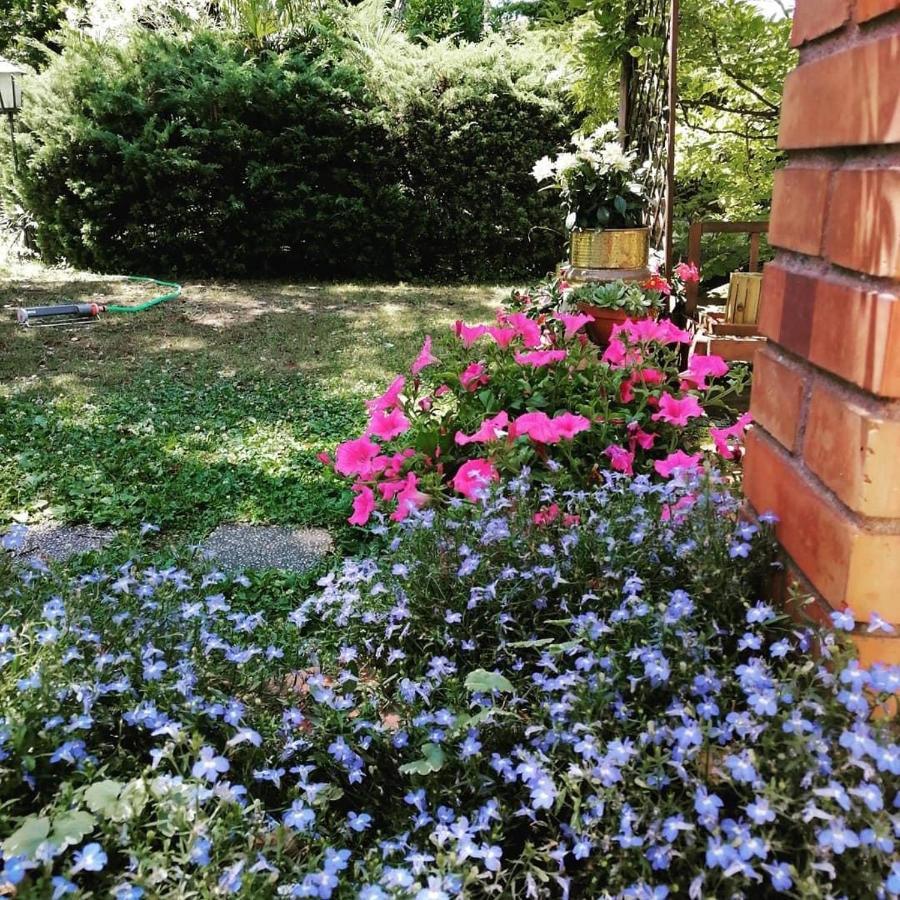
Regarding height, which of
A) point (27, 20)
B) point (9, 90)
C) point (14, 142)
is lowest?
point (14, 142)

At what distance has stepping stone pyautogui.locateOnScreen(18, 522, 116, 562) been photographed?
2.56 metres

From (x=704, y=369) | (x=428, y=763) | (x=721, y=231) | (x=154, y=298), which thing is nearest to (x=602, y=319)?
(x=721, y=231)

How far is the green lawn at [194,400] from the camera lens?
296 cm

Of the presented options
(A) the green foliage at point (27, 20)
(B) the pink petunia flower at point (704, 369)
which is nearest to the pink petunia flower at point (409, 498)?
(B) the pink petunia flower at point (704, 369)

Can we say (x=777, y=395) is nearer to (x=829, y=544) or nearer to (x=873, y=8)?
(x=829, y=544)

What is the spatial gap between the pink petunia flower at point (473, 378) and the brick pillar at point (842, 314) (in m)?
1.43

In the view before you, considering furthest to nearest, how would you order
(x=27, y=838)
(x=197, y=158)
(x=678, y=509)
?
(x=197, y=158) → (x=678, y=509) → (x=27, y=838)

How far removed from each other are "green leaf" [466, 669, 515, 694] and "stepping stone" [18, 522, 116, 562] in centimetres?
169

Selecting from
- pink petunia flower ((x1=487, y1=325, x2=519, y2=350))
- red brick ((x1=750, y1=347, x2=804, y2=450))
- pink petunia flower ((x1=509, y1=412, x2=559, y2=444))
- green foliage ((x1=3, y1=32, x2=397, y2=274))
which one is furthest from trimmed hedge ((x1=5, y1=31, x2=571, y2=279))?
red brick ((x1=750, y1=347, x2=804, y2=450))

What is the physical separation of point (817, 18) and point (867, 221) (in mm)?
341

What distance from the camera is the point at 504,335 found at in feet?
9.28

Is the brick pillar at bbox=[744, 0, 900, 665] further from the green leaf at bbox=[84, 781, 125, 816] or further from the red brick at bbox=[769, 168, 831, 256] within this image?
the green leaf at bbox=[84, 781, 125, 816]

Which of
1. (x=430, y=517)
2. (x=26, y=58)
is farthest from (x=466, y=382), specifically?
(x=26, y=58)

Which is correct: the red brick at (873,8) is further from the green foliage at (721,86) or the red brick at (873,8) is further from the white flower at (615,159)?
the green foliage at (721,86)
